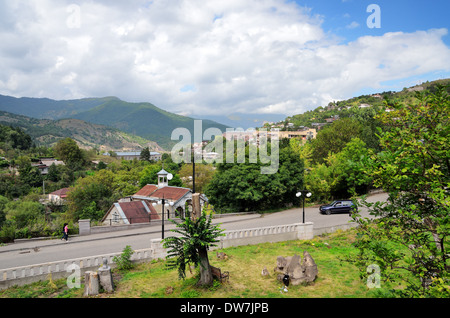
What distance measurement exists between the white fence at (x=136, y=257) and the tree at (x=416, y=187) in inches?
350

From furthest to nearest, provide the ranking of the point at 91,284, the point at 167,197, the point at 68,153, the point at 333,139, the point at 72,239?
1. the point at 68,153
2. the point at 333,139
3. the point at 167,197
4. the point at 72,239
5. the point at 91,284

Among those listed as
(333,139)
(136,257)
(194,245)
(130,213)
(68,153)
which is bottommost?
(130,213)

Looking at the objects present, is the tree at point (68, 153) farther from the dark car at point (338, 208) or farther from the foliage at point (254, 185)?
the dark car at point (338, 208)

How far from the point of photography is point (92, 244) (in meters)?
17.9

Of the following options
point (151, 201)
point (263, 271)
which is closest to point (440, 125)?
point (263, 271)

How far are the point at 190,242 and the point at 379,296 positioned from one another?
618 cm

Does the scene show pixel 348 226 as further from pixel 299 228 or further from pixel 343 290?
pixel 343 290

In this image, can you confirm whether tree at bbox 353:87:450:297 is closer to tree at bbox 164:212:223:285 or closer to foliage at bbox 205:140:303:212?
tree at bbox 164:212:223:285

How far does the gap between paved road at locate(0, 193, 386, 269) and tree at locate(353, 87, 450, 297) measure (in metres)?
14.8

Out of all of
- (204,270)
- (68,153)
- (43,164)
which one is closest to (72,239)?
(204,270)

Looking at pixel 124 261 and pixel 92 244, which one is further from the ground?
pixel 124 261

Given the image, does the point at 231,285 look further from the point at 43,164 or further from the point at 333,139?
the point at 43,164

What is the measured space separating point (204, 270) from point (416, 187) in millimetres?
7567

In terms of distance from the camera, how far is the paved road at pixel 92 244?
50.1ft
